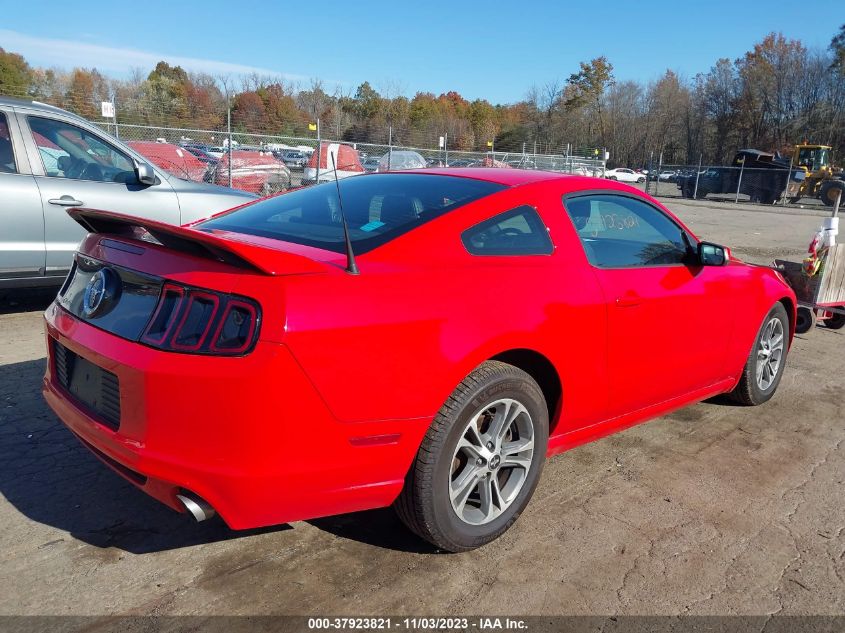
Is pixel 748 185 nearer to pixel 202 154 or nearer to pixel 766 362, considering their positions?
pixel 202 154

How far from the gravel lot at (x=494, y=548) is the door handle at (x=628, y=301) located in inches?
37.3

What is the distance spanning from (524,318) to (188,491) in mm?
1455

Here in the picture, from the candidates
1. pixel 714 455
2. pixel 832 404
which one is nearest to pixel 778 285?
pixel 832 404

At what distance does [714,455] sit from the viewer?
3.98m

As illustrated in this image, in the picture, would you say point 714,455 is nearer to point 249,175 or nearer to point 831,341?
point 831,341

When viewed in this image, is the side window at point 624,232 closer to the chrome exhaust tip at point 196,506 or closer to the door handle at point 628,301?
the door handle at point 628,301

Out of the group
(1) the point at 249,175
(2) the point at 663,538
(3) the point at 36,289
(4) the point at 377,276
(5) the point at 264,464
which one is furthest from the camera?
(1) the point at 249,175

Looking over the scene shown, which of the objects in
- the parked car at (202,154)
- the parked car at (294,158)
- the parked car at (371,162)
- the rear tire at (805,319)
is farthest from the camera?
the parked car at (371,162)

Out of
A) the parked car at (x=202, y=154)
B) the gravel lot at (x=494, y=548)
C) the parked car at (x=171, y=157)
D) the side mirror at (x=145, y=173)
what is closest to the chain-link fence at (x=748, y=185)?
the parked car at (x=202, y=154)

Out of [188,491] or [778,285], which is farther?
[778,285]

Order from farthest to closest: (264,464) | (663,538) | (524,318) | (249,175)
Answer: (249,175), (663,538), (524,318), (264,464)

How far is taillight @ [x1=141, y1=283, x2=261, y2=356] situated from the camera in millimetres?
2258

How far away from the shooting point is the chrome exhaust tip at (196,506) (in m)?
2.31

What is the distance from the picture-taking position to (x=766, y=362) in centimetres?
478
